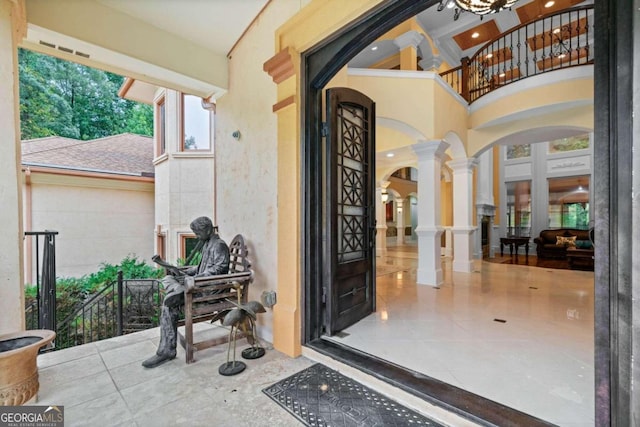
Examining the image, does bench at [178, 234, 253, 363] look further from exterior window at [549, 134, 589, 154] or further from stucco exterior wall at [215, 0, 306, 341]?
exterior window at [549, 134, 589, 154]

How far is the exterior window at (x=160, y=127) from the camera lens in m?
6.68

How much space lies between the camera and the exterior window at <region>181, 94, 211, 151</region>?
243 inches

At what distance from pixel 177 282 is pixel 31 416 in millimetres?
1071

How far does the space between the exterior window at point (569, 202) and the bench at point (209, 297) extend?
12522 mm

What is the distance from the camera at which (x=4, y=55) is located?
175 cm

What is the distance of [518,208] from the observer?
1162 cm

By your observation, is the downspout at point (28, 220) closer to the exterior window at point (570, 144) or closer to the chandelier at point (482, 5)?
the chandelier at point (482, 5)

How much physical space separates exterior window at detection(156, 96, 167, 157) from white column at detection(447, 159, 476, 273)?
687cm

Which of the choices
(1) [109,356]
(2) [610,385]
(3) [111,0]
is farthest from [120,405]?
(3) [111,0]

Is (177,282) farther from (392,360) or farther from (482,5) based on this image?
(482,5)

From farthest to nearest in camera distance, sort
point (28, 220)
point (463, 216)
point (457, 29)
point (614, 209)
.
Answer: point (457, 29) < point (463, 216) < point (28, 220) < point (614, 209)

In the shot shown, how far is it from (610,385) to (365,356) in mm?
1381

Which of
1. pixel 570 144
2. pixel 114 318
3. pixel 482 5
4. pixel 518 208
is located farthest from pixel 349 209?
pixel 518 208

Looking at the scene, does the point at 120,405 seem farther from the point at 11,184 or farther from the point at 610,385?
the point at 610,385
